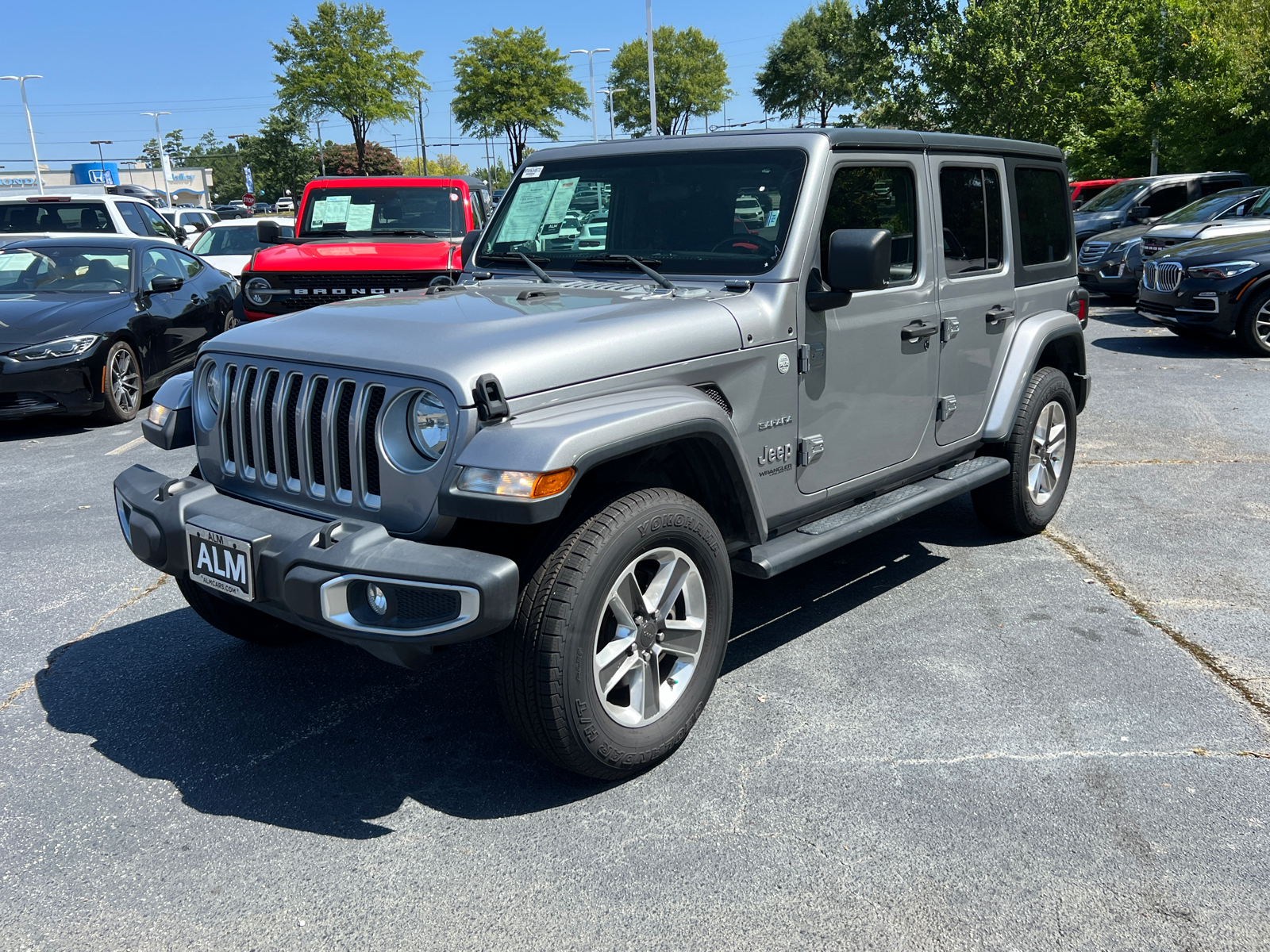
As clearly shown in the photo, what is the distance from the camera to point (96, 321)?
8555mm

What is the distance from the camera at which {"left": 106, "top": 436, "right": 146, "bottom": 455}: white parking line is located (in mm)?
7777

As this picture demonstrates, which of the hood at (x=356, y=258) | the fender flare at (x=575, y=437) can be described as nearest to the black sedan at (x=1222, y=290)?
the hood at (x=356, y=258)

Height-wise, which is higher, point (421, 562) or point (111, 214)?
point (111, 214)

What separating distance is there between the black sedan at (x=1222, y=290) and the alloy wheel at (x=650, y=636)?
10.1m

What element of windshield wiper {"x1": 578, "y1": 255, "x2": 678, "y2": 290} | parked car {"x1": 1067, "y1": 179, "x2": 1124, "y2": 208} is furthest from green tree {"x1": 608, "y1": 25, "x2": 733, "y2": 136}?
windshield wiper {"x1": 578, "y1": 255, "x2": 678, "y2": 290}

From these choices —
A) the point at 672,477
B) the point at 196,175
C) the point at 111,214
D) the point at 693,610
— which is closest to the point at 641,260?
the point at 672,477

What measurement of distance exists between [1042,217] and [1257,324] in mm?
7287

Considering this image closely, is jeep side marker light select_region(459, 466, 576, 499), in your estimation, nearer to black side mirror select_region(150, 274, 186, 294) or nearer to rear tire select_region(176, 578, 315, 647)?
rear tire select_region(176, 578, 315, 647)

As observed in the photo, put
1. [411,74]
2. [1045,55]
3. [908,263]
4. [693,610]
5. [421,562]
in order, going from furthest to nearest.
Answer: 1. [411,74]
2. [1045,55]
3. [908,263]
4. [693,610]
5. [421,562]

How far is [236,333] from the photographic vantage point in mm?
3514

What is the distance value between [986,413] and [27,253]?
8.43 meters

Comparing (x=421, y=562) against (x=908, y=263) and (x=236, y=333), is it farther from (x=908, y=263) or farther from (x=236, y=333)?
(x=908, y=263)

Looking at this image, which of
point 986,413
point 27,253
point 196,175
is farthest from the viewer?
point 196,175

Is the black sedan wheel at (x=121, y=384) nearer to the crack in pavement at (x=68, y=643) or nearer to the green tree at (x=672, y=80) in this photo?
the crack in pavement at (x=68, y=643)
